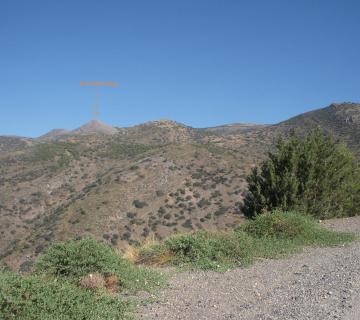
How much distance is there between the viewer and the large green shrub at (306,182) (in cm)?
1755

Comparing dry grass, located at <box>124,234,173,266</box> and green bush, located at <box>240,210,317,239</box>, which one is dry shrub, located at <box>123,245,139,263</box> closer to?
dry grass, located at <box>124,234,173,266</box>

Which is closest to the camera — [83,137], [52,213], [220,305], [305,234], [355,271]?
[220,305]

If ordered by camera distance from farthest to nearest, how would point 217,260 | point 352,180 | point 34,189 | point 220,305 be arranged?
point 34,189, point 352,180, point 217,260, point 220,305

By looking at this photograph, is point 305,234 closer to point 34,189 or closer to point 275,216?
point 275,216

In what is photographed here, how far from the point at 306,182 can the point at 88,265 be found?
36.6ft

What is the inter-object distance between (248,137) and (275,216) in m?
59.1

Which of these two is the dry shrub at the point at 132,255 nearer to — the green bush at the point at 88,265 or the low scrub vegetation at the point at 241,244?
the low scrub vegetation at the point at 241,244

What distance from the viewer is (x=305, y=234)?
1261 centimetres

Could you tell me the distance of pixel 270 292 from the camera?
25.4 ft

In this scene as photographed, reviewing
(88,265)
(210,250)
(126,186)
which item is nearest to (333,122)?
(126,186)

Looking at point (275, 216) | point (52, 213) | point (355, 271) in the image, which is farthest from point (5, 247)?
point (355, 271)

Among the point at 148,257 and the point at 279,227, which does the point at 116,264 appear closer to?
the point at 148,257

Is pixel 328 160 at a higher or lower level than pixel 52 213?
higher

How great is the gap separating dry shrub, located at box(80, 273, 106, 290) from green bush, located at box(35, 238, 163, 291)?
273 mm
